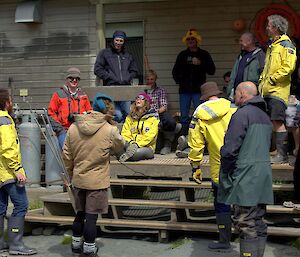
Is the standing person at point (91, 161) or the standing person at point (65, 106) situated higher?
the standing person at point (65, 106)

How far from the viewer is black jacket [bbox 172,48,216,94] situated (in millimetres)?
9180

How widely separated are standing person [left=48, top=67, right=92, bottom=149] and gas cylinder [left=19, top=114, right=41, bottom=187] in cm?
114

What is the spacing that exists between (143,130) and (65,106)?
1.15 meters

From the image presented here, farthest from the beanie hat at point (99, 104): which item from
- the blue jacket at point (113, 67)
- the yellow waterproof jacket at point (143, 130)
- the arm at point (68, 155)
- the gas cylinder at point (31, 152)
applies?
the gas cylinder at point (31, 152)

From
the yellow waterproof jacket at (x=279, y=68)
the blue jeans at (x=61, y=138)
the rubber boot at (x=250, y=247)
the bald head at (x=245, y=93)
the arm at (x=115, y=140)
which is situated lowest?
the rubber boot at (x=250, y=247)

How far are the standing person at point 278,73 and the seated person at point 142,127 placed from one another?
184cm

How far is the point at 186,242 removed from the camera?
639 centimetres

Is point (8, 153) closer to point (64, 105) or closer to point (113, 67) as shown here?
point (64, 105)

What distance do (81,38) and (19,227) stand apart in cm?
533

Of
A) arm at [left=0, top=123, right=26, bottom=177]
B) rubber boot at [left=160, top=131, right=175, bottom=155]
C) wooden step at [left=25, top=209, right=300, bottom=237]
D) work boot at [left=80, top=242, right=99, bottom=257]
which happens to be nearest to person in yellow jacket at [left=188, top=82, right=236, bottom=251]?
wooden step at [left=25, top=209, right=300, bottom=237]

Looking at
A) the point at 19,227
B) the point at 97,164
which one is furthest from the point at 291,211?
the point at 19,227

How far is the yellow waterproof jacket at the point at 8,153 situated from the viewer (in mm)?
6074

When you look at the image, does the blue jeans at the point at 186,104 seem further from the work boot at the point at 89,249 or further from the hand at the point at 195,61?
the work boot at the point at 89,249

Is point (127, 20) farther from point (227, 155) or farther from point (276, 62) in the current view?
point (227, 155)
